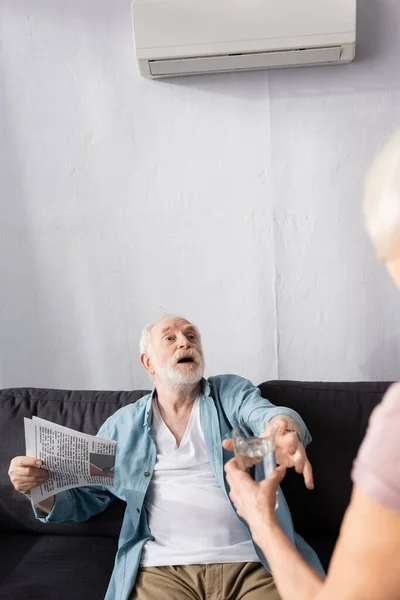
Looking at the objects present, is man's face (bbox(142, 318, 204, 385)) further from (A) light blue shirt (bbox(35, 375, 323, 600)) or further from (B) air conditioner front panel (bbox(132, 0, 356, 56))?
(B) air conditioner front panel (bbox(132, 0, 356, 56))

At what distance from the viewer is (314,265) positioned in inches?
90.7

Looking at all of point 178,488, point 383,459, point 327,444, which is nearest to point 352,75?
point 327,444

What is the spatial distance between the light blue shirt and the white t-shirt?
0.03 metres

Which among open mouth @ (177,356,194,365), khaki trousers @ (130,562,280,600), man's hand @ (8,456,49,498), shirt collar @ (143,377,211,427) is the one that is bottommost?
khaki trousers @ (130,562,280,600)

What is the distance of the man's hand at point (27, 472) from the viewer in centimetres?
176

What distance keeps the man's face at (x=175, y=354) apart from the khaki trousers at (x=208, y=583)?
1.69 feet

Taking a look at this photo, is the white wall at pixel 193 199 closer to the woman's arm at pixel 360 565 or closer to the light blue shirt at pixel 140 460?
the light blue shirt at pixel 140 460

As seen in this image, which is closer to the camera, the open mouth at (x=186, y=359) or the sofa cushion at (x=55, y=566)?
the sofa cushion at (x=55, y=566)

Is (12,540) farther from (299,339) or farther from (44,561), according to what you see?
(299,339)

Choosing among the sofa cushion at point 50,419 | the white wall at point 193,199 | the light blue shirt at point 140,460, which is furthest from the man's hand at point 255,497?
the white wall at point 193,199

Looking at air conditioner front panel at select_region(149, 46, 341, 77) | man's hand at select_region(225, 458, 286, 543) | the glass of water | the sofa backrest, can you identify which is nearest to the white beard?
the sofa backrest

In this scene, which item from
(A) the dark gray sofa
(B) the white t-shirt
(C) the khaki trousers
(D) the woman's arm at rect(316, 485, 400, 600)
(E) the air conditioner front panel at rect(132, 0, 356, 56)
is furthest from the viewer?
(E) the air conditioner front panel at rect(132, 0, 356, 56)

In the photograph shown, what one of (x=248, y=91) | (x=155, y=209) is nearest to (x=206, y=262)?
(x=155, y=209)

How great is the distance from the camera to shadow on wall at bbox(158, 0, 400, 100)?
211cm
